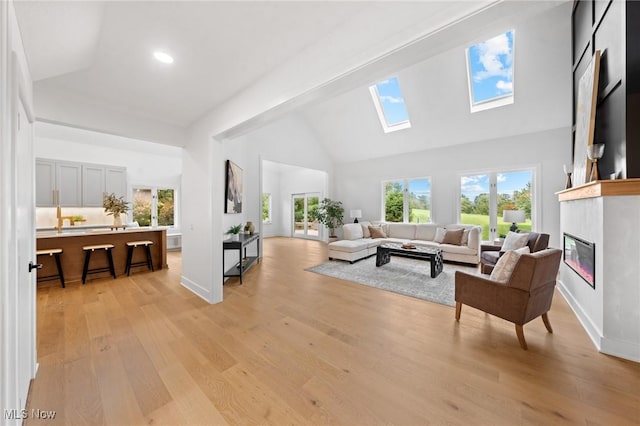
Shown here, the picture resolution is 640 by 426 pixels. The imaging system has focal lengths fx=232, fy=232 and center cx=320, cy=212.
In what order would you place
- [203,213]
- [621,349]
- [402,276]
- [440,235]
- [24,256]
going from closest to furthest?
1. [24,256]
2. [621,349]
3. [203,213]
4. [402,276]
5. [440,235]

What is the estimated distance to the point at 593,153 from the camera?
2.29 metres

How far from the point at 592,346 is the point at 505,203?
165 inches

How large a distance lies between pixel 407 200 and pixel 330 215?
2546mm

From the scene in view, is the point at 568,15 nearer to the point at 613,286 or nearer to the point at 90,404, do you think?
the point at 613,286

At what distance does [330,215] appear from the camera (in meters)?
8.05

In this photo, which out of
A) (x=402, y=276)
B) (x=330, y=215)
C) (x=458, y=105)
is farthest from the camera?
(x=330, y=215)

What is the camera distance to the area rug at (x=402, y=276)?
3443mm

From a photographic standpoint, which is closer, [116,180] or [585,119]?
[585,119]

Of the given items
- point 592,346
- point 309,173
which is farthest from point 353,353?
point 309,173

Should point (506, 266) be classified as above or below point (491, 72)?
below

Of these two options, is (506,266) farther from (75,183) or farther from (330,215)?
(75,183)

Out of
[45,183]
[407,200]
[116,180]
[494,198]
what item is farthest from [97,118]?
[494,198]

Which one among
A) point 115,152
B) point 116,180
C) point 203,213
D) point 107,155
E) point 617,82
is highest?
point 115,152

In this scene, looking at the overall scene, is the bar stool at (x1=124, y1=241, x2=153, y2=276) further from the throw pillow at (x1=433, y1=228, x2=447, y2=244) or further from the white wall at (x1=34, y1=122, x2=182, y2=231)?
the throw pillow at (x1=433, y1=228, x2=447, y2=244)
